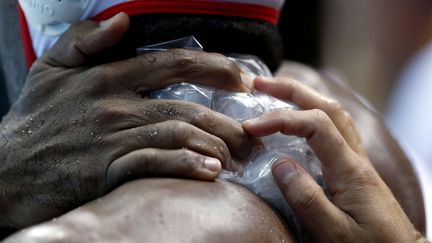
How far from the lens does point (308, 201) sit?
0.77m

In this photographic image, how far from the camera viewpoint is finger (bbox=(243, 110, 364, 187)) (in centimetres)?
80

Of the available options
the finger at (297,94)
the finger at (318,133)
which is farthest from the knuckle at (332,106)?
the finger at (318,133)

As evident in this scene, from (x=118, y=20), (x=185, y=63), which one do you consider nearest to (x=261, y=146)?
(x=185, y=63)

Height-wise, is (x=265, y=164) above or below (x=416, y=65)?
above

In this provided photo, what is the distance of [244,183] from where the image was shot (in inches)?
31.1

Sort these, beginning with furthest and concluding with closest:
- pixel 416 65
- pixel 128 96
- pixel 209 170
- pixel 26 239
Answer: pixel 416 65 < pixel 128 96 < pixel 209 170 < pixel 26 239

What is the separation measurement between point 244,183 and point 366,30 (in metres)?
1.48

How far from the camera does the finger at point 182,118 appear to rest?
2.59 feet

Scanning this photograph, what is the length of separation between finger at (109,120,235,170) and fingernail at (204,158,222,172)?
0.02m

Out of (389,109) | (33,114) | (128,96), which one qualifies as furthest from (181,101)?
(389,109)

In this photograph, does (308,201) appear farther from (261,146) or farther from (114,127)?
(114,127)

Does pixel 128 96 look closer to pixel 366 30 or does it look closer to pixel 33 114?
pixel 33 114

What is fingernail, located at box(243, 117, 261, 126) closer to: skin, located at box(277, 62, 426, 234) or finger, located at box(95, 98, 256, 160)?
finger, located at box(95, 98, 256, 160)

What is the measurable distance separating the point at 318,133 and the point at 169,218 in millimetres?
258
